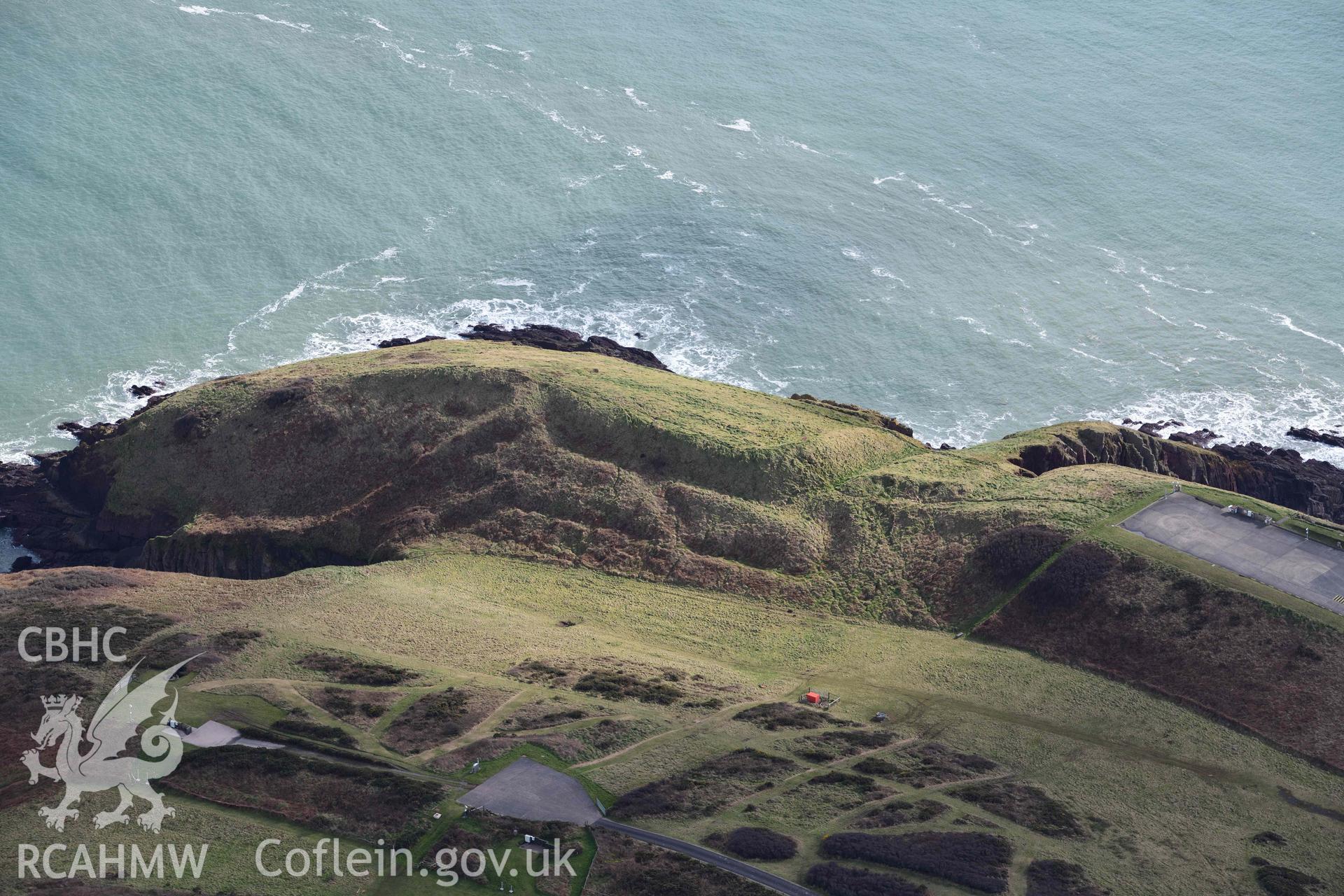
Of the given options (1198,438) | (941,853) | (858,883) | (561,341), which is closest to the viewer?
(858,883)

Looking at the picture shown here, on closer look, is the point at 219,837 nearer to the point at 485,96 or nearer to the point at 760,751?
the point at 760,751

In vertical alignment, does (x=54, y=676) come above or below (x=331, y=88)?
below

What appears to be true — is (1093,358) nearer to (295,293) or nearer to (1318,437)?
(1318,437)

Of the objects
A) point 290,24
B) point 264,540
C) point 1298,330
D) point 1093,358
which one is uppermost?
point 290,24

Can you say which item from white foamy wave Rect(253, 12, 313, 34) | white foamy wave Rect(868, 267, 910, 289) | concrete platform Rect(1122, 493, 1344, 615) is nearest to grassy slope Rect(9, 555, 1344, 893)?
concrete platform Rect(1122, 493, 1344, 615)

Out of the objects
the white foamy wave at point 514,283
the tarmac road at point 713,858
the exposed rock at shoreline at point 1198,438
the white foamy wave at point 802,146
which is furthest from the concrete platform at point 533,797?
the white foamy wave at point 802,146

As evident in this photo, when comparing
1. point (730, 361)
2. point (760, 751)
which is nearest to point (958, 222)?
point (730, 361)

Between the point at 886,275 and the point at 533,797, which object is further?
the point at 886,275

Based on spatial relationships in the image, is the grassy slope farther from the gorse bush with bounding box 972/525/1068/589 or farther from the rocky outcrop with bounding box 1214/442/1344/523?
the rocky outcrop with bounding box 1214/442/1344/523

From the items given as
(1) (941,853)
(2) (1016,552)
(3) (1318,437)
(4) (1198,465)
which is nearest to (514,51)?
(4) (1198,465)
